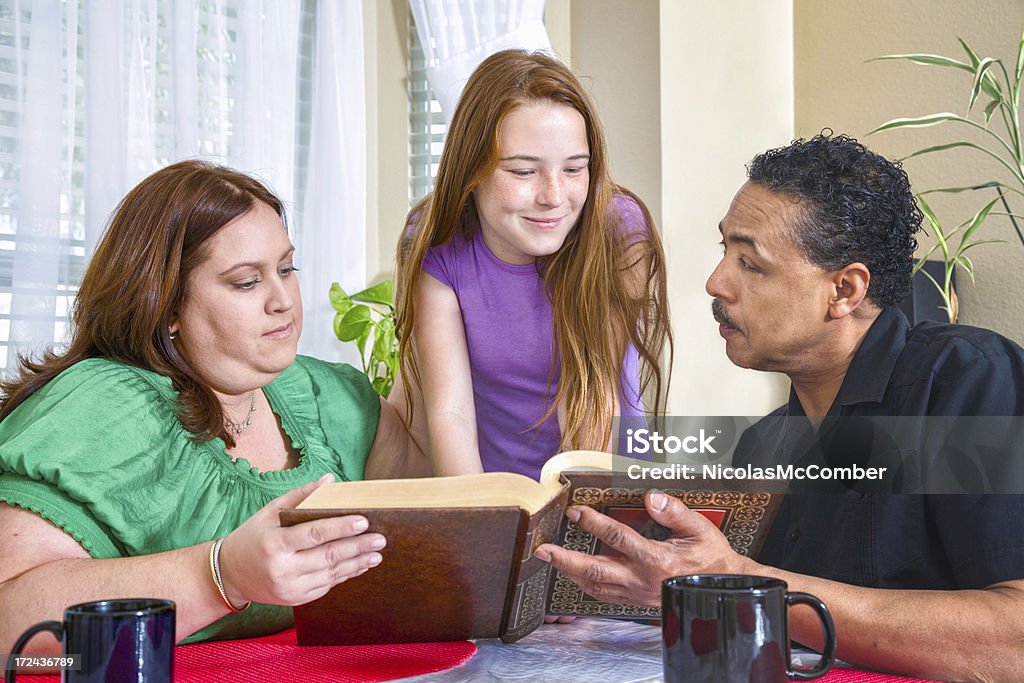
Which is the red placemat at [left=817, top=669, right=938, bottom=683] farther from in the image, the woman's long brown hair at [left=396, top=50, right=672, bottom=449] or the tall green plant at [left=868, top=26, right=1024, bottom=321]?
the tall green plant at [left=868, top=26, right=1024, bottom=321]

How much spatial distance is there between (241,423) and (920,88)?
2398 millimetres

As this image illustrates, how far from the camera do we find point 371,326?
323 cm

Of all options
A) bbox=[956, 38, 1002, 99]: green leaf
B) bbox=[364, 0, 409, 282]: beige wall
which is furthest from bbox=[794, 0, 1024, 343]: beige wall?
bbox=[364, 0, 409, 282]: beige wall

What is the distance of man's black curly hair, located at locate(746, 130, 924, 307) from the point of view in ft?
4.49

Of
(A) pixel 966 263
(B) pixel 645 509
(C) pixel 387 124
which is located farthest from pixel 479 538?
(C) pixel 387 124

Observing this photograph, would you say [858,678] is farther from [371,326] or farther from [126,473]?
[371,326]

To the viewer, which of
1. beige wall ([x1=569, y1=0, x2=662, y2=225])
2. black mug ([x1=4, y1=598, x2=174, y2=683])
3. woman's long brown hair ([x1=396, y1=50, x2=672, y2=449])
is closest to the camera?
black mug ([x1=4, y1=598, x2=174, y2=683])

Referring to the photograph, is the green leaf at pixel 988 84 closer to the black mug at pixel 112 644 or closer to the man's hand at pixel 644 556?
the man's hand at pixel 644 556

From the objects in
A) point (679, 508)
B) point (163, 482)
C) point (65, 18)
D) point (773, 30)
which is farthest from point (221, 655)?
point (773, 30)

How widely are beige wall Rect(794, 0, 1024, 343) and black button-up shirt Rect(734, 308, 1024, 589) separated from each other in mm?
1705

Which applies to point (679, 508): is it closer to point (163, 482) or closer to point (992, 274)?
point (163, 482)

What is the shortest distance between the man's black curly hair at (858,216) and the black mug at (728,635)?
0.70 metres

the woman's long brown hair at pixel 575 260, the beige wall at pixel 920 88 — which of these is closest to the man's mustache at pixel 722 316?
the woman's long brown hair at pixel 575 260

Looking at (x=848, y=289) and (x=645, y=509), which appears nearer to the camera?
(x=645, y=509)
